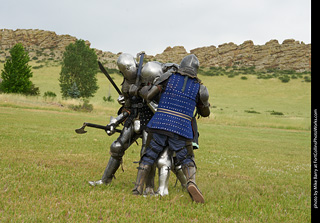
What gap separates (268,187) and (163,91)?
129 inches

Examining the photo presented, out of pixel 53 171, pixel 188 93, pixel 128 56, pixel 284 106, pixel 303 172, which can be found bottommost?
pixel 284 106

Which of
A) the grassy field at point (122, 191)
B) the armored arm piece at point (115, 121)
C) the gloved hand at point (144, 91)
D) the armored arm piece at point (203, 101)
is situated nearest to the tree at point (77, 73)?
the grassy field at point (122, 191)

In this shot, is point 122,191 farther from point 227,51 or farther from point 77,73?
point 227,51

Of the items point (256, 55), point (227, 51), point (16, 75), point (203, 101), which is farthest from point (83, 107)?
point (227, 51)

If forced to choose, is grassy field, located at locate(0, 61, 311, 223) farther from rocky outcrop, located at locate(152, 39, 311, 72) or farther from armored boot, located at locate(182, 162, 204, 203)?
rocky outcrop, located at locate(152, 39, 311, 72)

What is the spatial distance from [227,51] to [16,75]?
11100cm

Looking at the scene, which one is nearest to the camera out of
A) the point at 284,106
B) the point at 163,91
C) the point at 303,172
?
the point at 163,91

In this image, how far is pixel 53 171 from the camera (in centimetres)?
579

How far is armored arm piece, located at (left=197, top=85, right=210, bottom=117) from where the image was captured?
4.91 m

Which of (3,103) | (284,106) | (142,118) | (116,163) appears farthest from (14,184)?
(284,106)

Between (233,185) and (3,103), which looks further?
A: (3,103)

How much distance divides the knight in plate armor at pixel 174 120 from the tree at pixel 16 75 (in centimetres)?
3314

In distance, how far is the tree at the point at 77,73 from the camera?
39.0 m

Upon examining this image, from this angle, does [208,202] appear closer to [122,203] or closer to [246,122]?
[122,203]
